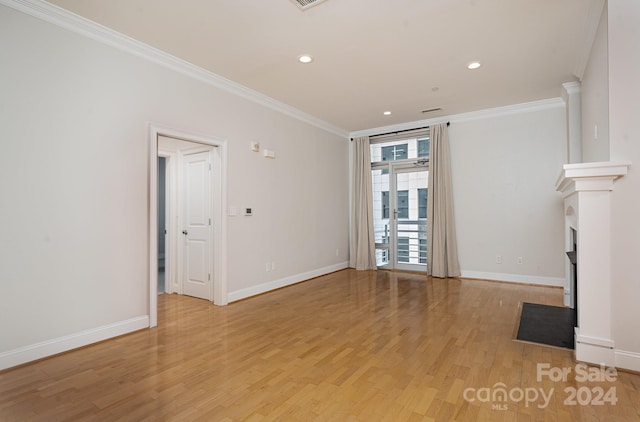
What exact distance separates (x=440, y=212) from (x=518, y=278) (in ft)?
5.57

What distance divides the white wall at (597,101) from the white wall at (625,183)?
138 millimetres

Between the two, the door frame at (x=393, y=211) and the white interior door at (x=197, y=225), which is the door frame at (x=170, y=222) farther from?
the door frame at (x=393, y=211)

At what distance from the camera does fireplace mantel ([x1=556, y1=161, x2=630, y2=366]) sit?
2.53 m

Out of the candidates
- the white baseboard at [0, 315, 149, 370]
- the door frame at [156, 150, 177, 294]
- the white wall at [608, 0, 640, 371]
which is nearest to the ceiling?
the white wall at [608, 0, 640, 371]

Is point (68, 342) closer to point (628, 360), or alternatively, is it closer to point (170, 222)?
point (170, 222)

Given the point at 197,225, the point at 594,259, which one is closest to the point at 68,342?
the point at 197,225

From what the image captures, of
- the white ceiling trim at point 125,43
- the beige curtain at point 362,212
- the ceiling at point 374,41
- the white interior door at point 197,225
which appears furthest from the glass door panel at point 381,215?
the white interior door at point 197,225

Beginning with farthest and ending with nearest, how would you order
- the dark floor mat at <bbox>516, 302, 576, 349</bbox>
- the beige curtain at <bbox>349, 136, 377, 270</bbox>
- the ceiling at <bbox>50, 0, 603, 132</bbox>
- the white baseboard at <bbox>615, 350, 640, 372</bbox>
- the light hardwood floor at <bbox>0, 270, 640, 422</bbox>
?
1. the beige curtain at <bbox>349, 136, 377, 270</bbox>
2. the dark floor mat at <bbox>516, 302, 576, 349</bbox>
3. the ceiling at <bbox>50, 0, 603, 132</bbox>
4. the white baseboard at <bbox>615, 350, 640, 372</bbox>
5. the light hardwood floor at <bbox>0, 270, 640, 422</bbox>

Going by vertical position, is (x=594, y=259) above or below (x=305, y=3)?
below

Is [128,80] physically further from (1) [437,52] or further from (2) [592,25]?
(2) [592,25]

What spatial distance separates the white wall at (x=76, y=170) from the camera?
2.60 m

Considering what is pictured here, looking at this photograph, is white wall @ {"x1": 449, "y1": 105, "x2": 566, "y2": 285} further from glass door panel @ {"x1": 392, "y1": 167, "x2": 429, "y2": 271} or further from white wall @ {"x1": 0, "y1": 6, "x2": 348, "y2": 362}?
white wall @ {"x1": 0, "y1": 6, "x2": 348, "y2": 362}

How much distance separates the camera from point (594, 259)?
102 inches

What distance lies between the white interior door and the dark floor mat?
3.92m
